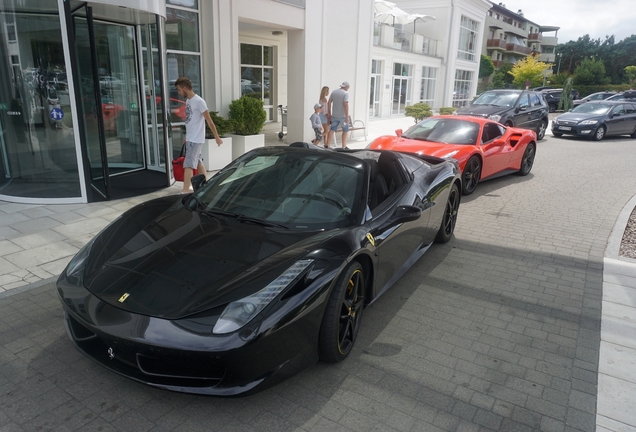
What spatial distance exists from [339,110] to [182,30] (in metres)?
4.27

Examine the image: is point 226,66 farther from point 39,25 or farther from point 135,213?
point 135,213

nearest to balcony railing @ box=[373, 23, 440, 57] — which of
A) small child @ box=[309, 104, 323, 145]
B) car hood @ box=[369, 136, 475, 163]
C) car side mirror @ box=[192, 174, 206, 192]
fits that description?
small child @ box=[309, 104, 323, 145]

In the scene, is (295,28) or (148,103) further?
(295,28)

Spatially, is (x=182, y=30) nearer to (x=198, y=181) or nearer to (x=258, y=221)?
(x=198, y=181)

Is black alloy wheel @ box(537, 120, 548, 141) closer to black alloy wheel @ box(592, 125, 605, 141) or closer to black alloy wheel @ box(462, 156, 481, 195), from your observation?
black alloy wheel @ box(592, 125, 605, 141)

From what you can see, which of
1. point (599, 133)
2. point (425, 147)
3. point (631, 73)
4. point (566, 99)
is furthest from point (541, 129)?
point (631, 73)

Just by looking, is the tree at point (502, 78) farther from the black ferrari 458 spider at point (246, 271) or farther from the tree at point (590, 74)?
the black ferrari 458 spider at point (246, 271)

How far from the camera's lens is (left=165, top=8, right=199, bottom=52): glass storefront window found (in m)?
9.40

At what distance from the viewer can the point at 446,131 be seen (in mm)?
8766

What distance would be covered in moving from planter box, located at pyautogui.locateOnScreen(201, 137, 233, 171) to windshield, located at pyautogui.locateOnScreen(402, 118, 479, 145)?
11.8ft

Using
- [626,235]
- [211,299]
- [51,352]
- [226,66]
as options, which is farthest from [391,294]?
[226,66]

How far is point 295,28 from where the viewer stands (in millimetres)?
12359

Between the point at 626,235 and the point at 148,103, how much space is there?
26.4ft

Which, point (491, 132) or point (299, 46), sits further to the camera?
point (299, 46)
